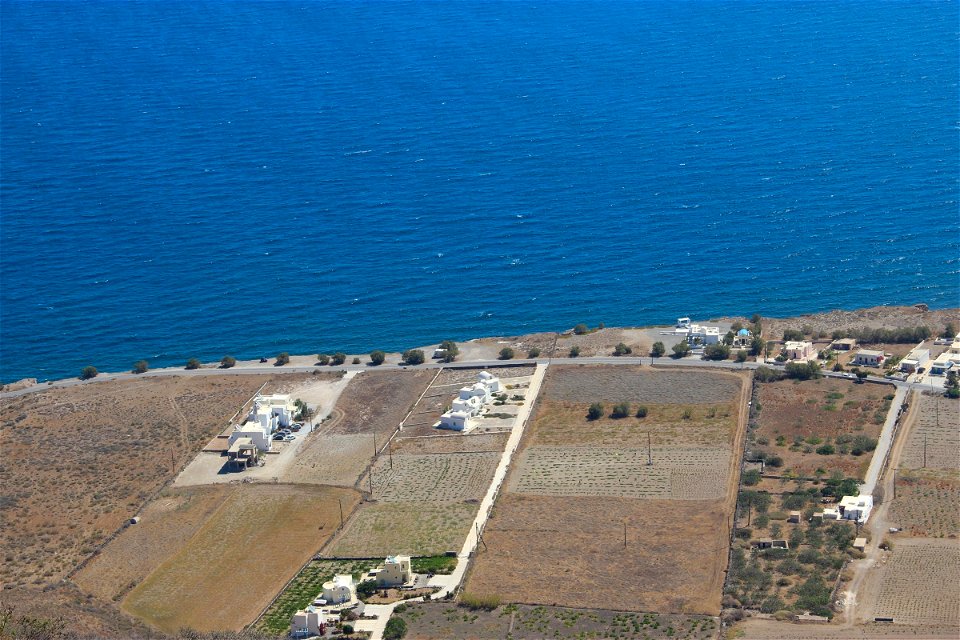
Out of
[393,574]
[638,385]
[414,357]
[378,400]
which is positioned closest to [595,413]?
[638,385]

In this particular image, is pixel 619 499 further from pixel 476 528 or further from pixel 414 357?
pixel 414 357

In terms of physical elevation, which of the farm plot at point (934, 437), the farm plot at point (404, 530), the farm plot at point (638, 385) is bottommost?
the farm plot at point (404, 530)

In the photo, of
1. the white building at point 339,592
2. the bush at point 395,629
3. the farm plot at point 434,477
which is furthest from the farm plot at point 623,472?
the bush at point 395,629

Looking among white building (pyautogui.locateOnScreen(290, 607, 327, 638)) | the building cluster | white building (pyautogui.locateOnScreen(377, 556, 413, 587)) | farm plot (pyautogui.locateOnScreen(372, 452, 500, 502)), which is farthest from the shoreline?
white building (pyautogui.locateOnScreen(290, 607, 327, 638))

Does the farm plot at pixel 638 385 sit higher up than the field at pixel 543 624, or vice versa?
the farm plot at pixel 638 385

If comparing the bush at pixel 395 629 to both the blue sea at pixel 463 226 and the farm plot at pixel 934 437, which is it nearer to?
the farm plot at pixel 934 437
